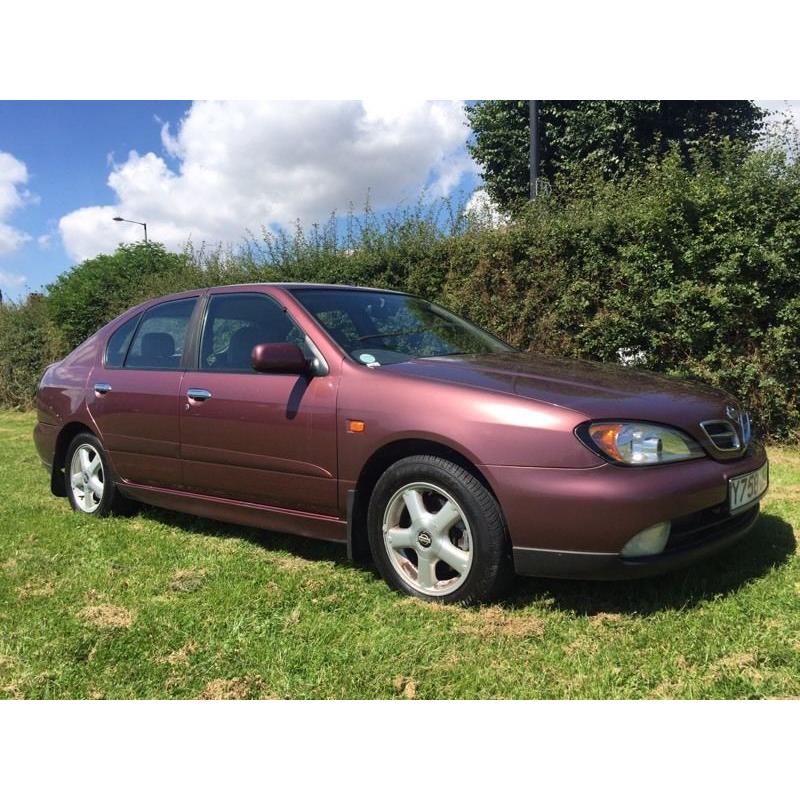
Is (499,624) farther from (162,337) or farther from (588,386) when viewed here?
(162,337)

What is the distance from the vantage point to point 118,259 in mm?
18156

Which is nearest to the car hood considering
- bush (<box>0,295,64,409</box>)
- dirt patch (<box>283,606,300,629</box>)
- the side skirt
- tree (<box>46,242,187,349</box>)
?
the side skirt

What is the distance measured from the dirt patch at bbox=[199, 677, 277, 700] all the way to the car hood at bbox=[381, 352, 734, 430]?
57.9 inches

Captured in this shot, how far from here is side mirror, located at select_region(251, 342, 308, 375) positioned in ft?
10.9

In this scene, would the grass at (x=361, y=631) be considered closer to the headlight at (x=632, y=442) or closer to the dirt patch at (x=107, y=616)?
the dirt patch at (x=107, y=616)

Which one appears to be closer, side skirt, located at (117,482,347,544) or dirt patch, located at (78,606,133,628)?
dirt patch, located at (78,606,133,628)

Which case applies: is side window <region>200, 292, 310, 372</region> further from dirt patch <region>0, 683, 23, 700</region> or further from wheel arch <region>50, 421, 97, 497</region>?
dirt patch <region>0, 683, 23, 700</region>

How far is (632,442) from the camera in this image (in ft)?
8.96

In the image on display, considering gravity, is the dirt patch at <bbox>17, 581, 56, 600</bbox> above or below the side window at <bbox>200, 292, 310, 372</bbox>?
below

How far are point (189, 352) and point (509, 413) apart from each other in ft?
Answer: 7.24

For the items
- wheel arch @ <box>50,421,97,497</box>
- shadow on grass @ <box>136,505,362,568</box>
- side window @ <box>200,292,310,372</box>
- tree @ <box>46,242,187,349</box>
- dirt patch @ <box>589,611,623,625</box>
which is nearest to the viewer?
dirt patch @ <box>589,611,623,625</box>

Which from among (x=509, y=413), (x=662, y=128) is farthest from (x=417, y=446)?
(x=662, y=128)

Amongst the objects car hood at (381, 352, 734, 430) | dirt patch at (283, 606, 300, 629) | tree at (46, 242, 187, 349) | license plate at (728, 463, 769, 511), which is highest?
tree at (46, 242, 187, 349)

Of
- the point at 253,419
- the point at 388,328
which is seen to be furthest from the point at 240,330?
the point at 388,328
